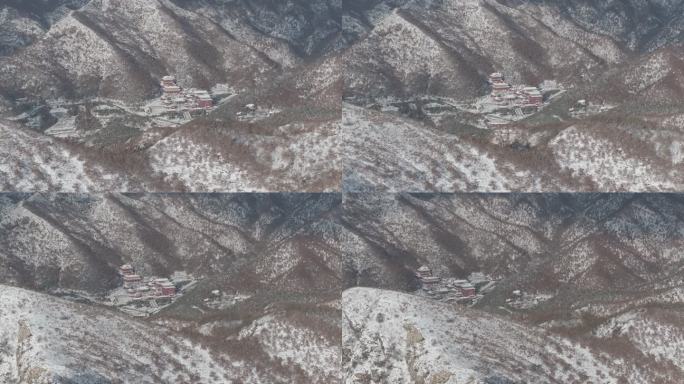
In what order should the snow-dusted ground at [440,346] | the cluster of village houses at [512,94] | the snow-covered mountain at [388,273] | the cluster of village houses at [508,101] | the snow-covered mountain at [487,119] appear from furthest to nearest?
the cluster of village houses at [512,94] < the cluster of village houses at [508,101] < the snow-covered mountain at [487,119] < the snow-covered mountain at [388,273] < the snow-dusted ground at [440,346]

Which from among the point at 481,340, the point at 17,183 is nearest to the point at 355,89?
the point at 481,340

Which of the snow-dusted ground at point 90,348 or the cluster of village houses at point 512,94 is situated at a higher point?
the cluster of village houses at point 512,94

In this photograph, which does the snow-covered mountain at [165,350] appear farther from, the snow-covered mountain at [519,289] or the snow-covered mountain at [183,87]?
the snow-covered mountain at [183,87]

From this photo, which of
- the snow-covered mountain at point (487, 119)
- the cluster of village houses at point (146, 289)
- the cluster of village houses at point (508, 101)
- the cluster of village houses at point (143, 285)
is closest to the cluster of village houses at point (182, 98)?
the snow-covered mountain at point (487, 119)

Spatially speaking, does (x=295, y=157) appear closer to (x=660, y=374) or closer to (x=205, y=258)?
(x=205, y=258)

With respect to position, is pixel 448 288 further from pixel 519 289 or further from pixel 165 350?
pixel 165 350

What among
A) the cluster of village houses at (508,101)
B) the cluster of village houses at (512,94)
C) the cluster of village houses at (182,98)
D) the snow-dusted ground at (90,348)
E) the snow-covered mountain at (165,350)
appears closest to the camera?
the snow-dusted ground at (90,348)

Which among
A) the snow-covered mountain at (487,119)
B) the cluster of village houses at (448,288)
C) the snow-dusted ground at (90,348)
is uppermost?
the snow-covered mountain at (487,119)

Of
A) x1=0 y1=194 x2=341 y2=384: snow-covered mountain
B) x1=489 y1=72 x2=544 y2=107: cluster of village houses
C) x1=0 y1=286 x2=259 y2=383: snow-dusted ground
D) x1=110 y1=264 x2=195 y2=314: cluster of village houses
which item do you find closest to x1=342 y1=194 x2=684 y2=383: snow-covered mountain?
x1=0 y1=194 x2=341 y2=384: snow-covered mountain

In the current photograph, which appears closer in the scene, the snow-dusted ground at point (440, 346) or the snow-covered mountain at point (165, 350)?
the snow-dusted ground at point (440, 346)
